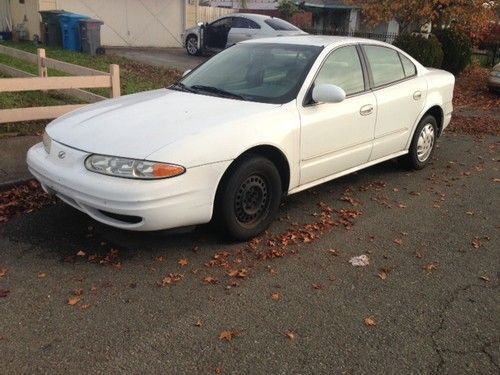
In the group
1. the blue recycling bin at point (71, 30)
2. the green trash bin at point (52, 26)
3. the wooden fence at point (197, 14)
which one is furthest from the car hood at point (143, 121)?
the wooden fence at point (197, 14)

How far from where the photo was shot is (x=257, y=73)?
197 inches

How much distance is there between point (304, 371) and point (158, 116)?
234 centimetres

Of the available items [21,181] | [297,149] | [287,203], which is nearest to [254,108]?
[297,149]

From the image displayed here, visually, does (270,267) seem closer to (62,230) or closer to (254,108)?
(254,108)

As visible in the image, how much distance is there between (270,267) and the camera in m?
3.97

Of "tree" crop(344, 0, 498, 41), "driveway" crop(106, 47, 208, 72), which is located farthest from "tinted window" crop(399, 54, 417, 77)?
"tree" crop(344, 0, 498, 41)

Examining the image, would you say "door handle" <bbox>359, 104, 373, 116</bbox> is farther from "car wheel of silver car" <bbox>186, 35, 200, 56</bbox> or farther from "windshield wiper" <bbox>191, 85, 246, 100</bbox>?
"car wheel of silver car" <bbox>186, 35, 200, 56</bbox>

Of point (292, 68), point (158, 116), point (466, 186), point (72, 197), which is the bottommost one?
point (466, 186)

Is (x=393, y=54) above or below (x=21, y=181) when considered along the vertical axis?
above

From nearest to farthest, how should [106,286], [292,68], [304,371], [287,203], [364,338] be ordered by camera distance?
[304,371] < [364,338] < [106,286] < [292,68] < [287,203]

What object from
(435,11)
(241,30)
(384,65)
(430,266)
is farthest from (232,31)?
(430,266)

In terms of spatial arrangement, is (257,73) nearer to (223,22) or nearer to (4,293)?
(4,293)

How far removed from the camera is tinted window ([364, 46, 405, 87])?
555cm

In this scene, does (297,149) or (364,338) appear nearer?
(364,338)
